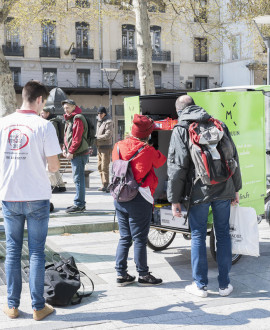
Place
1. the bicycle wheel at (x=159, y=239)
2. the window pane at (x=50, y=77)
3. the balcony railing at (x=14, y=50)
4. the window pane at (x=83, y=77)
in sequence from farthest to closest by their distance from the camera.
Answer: the window pane at (x=83, y=77)
the window pane at (x=50, y=77)
the balcony railing at (x=14, y=50)
the bicycle wheel at (x=159, y=239)

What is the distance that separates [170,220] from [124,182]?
115 cm

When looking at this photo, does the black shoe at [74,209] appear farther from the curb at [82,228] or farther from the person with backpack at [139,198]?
the person with backpack at [139,198]

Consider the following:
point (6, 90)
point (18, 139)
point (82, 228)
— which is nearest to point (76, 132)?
point (82, 228)

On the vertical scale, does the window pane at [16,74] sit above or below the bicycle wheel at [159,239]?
above

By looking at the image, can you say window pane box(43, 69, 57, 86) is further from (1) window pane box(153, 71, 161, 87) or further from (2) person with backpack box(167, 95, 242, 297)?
(2) person with backpack box(167, 95, 242, 297)

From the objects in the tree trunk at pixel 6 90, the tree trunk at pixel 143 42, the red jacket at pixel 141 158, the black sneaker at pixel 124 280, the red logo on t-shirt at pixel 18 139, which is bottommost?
the black sneaker at pixel 124 280

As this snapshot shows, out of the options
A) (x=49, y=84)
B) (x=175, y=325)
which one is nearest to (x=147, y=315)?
(x=175, y=325)

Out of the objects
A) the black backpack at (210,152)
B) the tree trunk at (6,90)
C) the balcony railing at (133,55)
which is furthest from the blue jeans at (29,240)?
the balcony railing at (133,55)

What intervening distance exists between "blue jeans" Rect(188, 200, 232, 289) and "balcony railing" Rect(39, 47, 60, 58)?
3551cm

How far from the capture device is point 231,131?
6.22 m

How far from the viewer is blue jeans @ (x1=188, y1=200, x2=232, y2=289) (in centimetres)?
516

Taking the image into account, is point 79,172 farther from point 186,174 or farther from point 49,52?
point 49,52

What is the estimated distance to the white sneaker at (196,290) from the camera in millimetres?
5141

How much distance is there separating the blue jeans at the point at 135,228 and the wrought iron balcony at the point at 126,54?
3600cm
